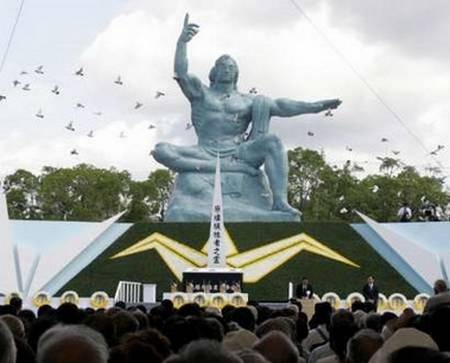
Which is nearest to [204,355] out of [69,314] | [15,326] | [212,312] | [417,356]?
[417,356]

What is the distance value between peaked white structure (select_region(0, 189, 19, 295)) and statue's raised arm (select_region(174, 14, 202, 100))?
403 inches

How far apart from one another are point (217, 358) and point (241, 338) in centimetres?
292

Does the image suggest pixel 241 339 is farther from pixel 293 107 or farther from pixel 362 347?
pixel 293 107

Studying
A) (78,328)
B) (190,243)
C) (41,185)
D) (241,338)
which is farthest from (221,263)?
(41,185)

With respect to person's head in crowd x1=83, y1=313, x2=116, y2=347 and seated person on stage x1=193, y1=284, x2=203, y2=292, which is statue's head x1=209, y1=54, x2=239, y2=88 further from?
person's head in crowd x1=83, y1=313, x2=116, y2=347

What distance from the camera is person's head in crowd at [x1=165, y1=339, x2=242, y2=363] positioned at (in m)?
3.02

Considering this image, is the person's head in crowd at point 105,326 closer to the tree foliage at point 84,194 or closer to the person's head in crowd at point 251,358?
the person's head in crowd at point 251,358

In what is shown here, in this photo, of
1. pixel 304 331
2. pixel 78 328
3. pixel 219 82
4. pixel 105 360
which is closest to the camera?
pixel 105 360

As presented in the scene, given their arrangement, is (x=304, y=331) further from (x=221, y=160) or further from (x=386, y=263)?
(x=221, y=160)

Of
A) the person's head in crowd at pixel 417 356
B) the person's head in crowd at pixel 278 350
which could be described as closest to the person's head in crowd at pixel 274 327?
the person's head in crowd at pixel 278 350

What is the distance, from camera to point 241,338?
5.92 metres

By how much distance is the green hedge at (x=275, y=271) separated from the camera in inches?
1304

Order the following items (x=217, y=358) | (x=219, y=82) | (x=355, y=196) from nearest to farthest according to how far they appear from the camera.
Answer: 1. (x=217, y=358)
2. (x=219, y=82)
3. (x=355, y=196)

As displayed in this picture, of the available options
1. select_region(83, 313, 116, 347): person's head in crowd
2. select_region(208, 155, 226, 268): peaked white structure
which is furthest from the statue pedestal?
select_region(83, 313, 116, 347): person's head in crowd
